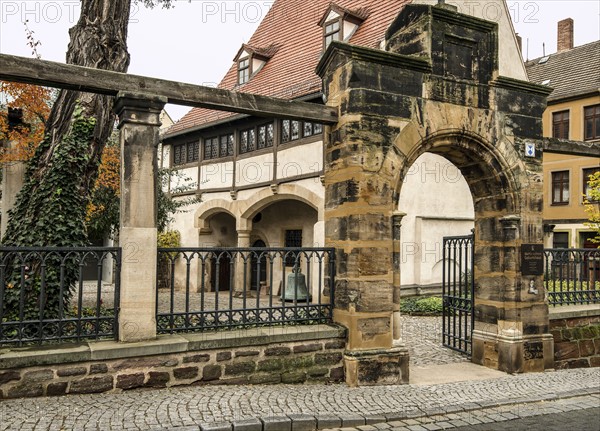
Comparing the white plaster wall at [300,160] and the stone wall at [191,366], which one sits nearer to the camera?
the stone wall at [191,366]

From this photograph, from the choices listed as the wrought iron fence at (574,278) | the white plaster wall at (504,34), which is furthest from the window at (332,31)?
the wrought iron fence at (574,278)

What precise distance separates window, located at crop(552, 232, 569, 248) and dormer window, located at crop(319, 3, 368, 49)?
14614 mm

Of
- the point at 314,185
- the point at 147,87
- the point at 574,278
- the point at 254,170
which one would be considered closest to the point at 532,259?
the point at 574,278

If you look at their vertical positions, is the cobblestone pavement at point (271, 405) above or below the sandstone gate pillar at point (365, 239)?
below

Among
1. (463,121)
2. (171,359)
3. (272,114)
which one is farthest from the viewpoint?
(463,121)

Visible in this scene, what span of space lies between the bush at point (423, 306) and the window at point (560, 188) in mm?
13516

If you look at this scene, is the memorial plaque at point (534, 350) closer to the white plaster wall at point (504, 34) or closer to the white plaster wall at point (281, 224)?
the white plaster wall at point (281, 224)

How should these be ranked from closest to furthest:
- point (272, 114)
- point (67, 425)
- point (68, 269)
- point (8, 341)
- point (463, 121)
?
1. point (67, 425)
2. point (8, 341)
3. point (272, 114)
4. point (463, 121)
5. point (68, 269)

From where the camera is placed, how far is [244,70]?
1898 cm

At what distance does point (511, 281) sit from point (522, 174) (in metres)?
1.52

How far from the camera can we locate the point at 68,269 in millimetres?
7391

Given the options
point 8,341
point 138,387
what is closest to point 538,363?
point 138,387

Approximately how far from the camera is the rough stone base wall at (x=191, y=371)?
4773 mm

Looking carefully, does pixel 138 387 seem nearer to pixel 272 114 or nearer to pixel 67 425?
pixel 67 425
